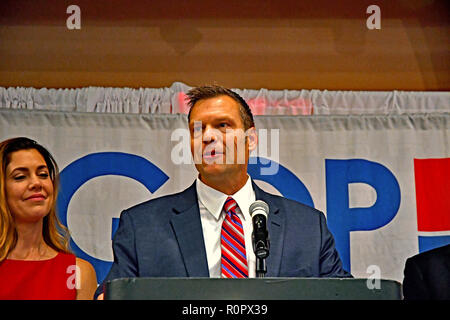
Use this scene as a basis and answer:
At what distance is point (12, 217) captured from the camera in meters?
3.10

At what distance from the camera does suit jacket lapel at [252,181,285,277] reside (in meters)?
2.46

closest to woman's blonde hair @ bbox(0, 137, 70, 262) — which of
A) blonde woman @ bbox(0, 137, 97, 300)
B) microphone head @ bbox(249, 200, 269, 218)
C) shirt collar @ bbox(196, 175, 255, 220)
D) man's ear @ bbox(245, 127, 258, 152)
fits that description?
blonde woman @ bbox(0, 137, 97, 300)

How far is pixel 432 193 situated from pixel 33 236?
1.73 m

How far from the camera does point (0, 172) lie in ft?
10.3

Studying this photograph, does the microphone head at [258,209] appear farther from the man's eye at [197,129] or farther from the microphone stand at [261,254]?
the man's eye at [197,129]

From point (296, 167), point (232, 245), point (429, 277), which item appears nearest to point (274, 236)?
point (232, 245)

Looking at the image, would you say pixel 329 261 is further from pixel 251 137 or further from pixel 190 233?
pixel 251 137

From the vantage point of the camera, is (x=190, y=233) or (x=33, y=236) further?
(x=33, y=236)

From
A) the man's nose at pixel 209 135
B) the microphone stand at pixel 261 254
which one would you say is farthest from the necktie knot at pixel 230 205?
the microphone stand at pixel 261 254

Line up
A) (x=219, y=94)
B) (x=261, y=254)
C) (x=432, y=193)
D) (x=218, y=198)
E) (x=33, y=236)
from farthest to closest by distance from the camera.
Result: (x=432, y=193), (x=33, y=236), (x=219, y=94), (x=218, y=198), (x=261, y=254)

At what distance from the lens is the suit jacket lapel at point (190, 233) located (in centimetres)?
250

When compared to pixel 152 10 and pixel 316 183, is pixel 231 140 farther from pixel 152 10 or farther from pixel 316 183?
pixel 152 10

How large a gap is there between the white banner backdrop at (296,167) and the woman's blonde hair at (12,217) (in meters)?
0.09
